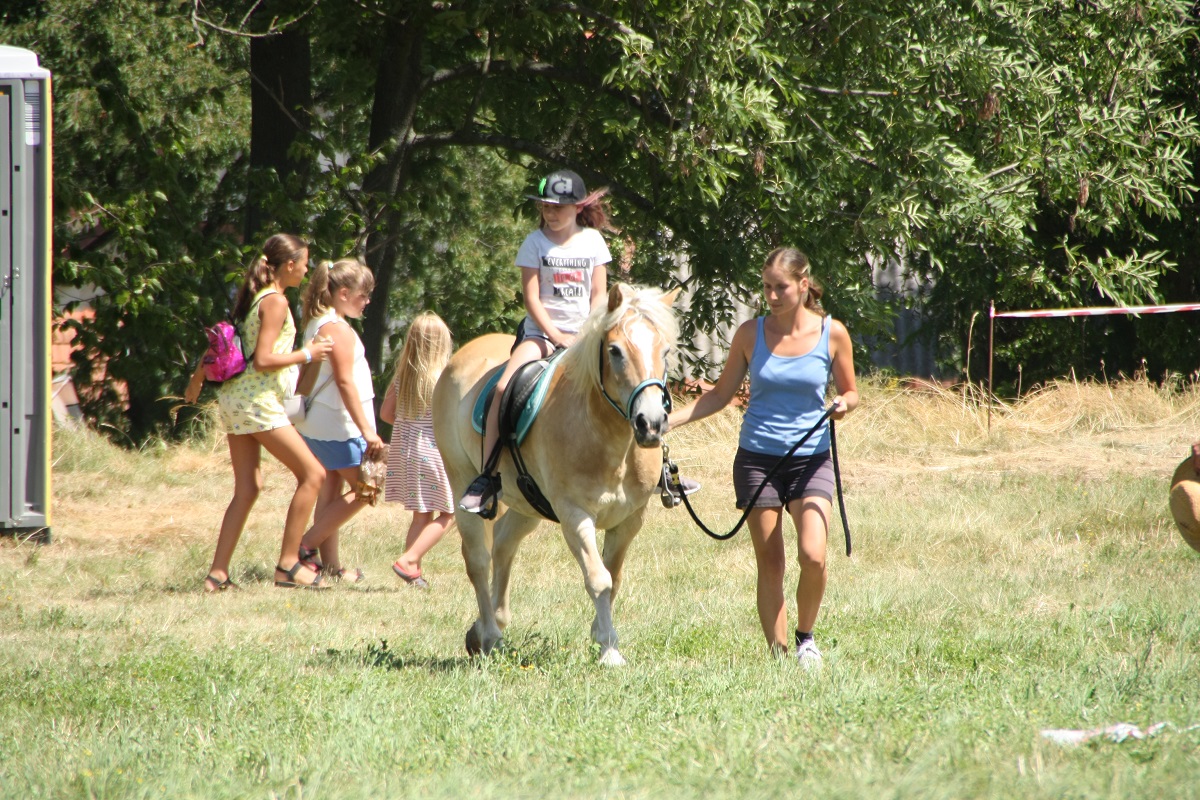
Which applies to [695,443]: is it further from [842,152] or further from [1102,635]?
[1102,635]

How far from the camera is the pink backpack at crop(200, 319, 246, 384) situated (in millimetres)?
7203

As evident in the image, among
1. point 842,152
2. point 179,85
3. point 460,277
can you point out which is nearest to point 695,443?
point 842,152

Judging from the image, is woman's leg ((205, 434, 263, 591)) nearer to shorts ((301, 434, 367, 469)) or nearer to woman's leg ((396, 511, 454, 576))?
shorts ((301, 434, 367, 469))

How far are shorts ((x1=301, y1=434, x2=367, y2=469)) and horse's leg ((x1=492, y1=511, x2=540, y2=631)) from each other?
1.70 meters

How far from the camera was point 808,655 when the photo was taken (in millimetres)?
5320

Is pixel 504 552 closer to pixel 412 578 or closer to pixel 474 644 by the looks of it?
pixel 474 644

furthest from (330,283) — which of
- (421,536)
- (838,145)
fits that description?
(838,145)

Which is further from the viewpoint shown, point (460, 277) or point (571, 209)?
point (460, 277)

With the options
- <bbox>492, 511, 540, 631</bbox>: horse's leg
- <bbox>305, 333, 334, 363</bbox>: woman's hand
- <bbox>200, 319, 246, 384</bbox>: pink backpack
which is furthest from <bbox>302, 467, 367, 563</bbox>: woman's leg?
<bbox>492, 511, 540, 631</bbox>: horse's leg

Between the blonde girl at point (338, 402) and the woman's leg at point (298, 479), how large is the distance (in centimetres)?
14

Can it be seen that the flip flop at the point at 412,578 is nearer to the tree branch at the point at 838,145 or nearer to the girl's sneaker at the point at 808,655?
the girl's sneaker at the point at 808,655

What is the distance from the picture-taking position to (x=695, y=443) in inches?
486

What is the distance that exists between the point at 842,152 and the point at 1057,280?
4.93 meters

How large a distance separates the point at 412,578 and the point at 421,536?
29 cm
